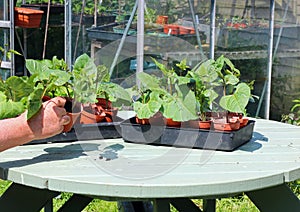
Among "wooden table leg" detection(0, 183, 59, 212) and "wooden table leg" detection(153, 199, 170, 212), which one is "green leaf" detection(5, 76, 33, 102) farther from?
"wooden table leg" detection(153, 199, 170, 212)

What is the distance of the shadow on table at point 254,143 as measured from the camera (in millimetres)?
1867

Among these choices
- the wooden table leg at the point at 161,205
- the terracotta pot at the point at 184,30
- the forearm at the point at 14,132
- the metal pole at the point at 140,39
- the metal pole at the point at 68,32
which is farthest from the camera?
the metal pole at the point at 68,32

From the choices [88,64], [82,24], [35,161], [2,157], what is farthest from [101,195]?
[82,24]

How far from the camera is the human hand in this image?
5.49 feet

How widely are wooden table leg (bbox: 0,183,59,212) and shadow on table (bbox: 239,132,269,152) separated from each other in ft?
1.97

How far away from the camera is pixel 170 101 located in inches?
72.1

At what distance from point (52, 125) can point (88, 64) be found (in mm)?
332

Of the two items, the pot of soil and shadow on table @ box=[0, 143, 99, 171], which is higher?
the pot of soil

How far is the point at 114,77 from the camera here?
165 inches

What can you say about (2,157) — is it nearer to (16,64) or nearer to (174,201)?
(174,201)

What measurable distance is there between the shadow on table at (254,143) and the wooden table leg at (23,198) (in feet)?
1.97

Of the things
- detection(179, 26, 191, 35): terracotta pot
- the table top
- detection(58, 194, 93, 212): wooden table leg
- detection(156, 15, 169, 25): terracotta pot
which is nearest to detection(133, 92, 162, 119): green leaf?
the table top

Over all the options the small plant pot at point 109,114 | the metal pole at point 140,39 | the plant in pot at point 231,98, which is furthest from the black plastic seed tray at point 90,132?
the metal pole at point 140,39

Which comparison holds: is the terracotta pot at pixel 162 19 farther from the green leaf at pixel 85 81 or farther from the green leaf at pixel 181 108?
the green leaf at pixel 181 108
